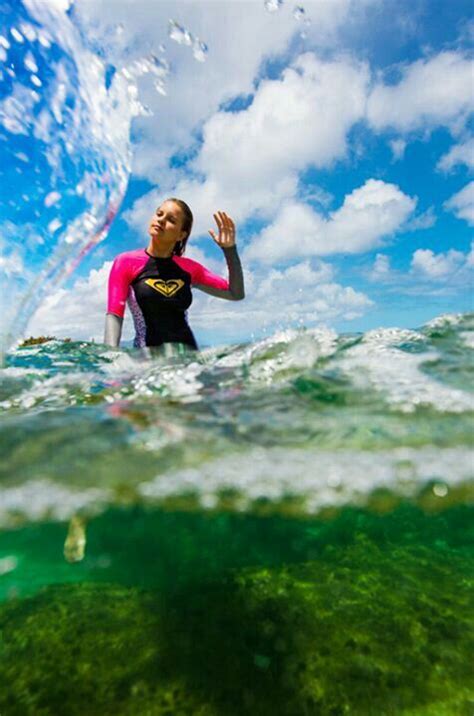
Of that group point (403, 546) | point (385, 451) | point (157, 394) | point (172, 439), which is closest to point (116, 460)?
point (172, 439)

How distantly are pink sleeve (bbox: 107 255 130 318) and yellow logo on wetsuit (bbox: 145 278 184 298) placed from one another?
296 mm

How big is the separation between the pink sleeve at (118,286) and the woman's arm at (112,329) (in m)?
0.07

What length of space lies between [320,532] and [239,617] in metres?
2.07

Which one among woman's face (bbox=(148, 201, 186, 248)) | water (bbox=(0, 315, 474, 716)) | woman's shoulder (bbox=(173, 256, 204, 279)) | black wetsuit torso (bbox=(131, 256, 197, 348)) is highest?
woman's face (bbox=(148, 201, 186, 248))

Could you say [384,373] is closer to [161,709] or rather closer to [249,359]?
[249,359]

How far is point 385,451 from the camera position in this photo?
4039 mm

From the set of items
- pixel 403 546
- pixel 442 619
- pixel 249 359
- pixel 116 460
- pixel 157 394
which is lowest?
pixel 403 546

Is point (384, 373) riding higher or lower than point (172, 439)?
higher

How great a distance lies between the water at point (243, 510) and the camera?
11.7ft

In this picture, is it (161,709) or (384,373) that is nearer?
(161,709)

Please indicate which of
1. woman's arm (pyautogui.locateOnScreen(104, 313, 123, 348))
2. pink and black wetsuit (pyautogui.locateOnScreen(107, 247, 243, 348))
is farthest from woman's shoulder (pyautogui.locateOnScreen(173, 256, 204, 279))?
woman's arm (pyautogui.locateOnScreen(104, 313, 123, 348))

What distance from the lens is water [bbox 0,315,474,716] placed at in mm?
3559

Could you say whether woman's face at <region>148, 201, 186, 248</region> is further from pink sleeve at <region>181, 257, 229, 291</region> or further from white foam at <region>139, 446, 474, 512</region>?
white foam at <region>139, 446, 474, 512</region>

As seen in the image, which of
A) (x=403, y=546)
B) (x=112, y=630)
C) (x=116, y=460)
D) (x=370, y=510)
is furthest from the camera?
(x=403, y=546)
